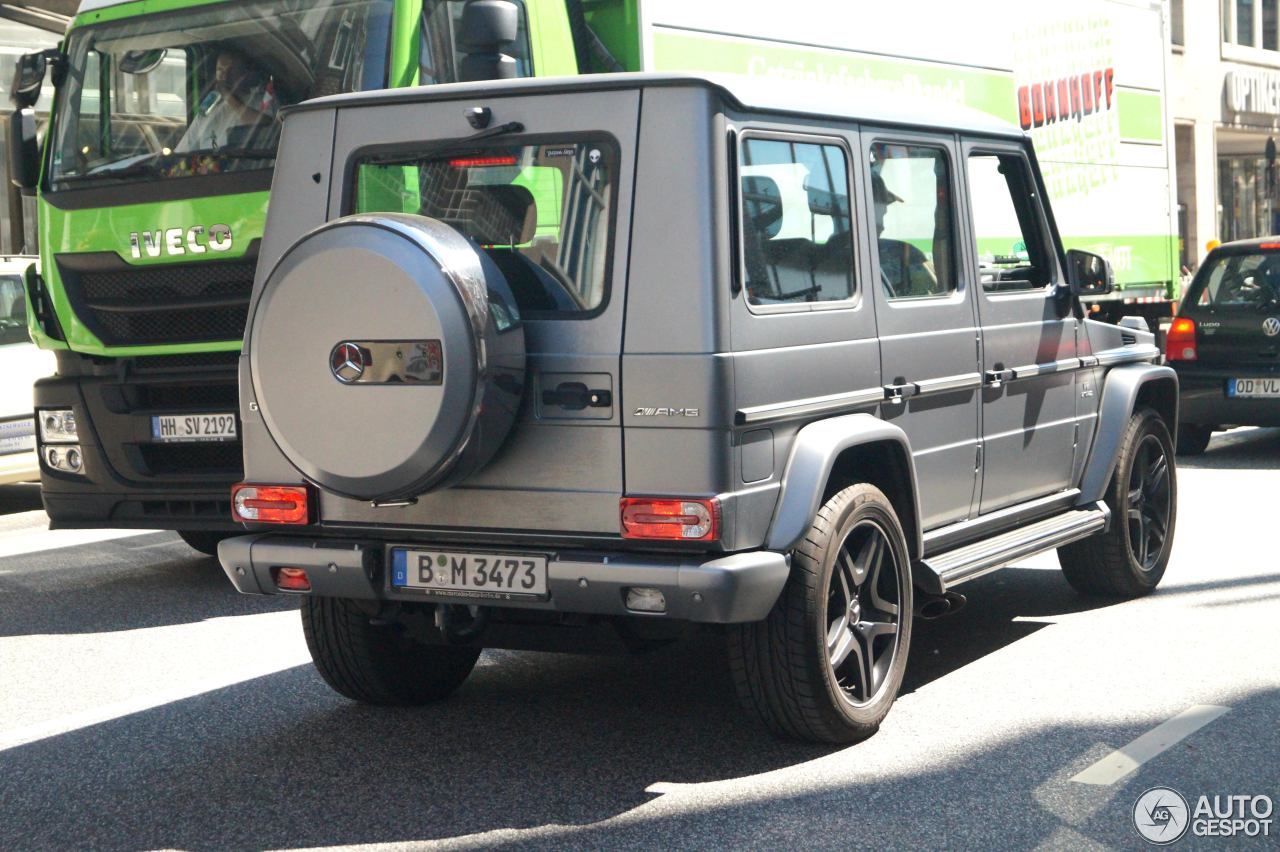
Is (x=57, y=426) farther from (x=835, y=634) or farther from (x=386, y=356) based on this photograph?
(x=835, y=634)

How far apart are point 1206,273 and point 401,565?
9.66 m

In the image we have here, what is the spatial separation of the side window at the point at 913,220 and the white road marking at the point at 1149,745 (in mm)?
1611

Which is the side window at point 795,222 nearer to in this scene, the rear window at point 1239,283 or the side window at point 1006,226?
the side window at point 1006,226

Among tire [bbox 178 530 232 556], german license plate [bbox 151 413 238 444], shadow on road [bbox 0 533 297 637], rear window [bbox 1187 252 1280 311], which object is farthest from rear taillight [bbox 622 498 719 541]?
rear window [bbox 1187 252 1280 311]

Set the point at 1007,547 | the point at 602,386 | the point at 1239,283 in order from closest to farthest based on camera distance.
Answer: the point at 602,386 < the point at 1007,547 < the point at 1239,283

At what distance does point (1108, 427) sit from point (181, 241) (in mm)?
4268

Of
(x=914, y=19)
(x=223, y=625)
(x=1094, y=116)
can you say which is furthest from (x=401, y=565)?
(x=1094, y=116)

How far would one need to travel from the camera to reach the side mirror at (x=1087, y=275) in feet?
23.1

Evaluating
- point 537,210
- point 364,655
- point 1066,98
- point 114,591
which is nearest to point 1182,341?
point 1066,98

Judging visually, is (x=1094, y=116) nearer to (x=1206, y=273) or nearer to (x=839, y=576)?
(x=1206, y=273)

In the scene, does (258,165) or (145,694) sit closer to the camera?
(145,694)

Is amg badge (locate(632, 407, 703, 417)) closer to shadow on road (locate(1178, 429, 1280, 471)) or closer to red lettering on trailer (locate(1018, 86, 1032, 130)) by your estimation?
shadow on road (locate(1178, 429, 1280, 471))

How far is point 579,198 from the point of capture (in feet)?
16.6

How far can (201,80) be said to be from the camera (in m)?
8.43
